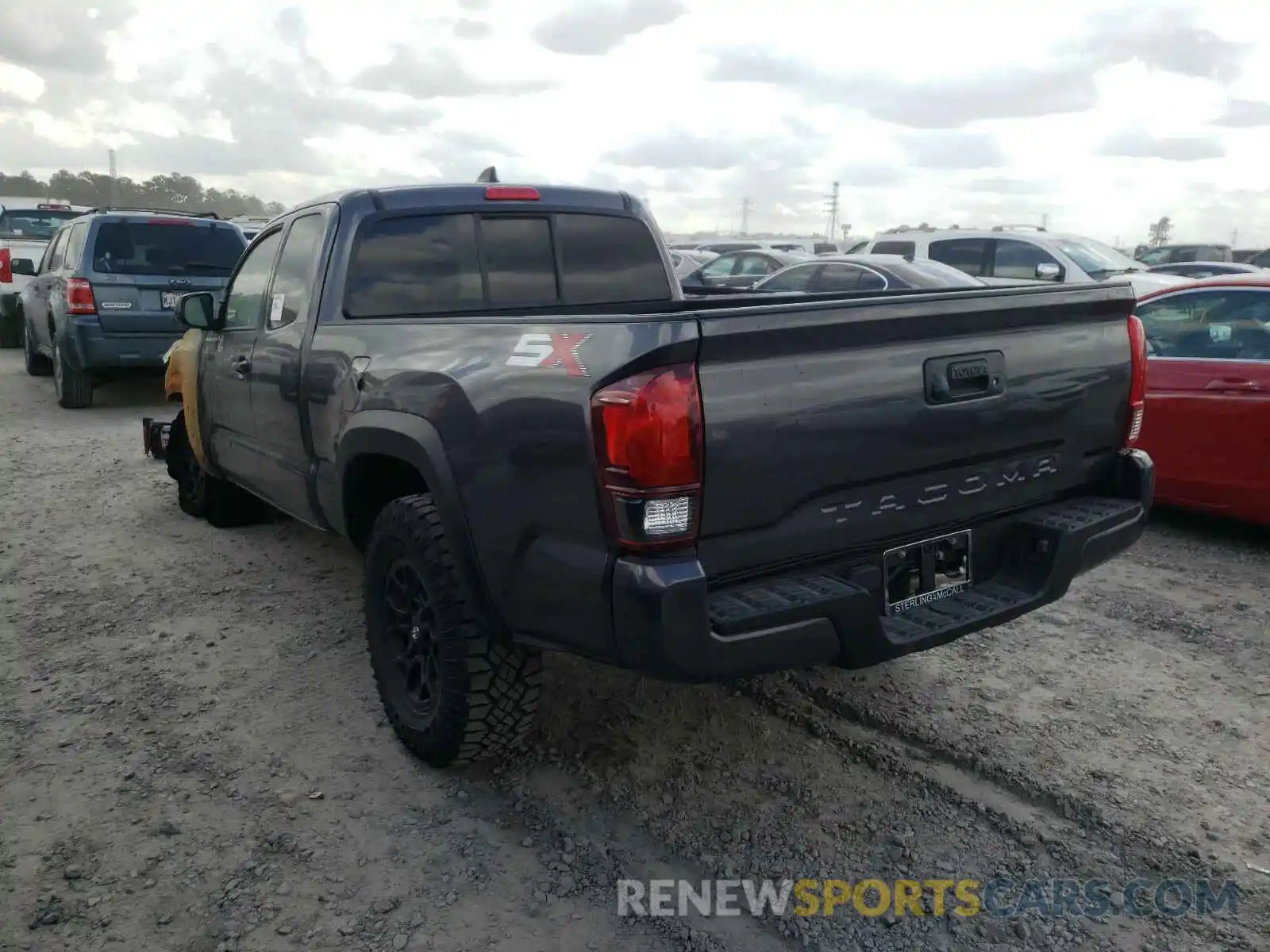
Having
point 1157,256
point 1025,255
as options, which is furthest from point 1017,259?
point 1157,256

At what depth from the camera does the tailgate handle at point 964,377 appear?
9.11 feet

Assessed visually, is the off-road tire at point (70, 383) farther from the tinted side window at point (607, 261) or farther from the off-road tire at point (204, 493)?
the tinted side window at point (607, 261)

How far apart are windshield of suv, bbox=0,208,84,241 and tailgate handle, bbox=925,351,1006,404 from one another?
1706cm

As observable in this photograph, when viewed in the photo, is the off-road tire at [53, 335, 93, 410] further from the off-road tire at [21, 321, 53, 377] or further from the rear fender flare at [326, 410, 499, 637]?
the rear fender flare at [326, 410, 499, 637]

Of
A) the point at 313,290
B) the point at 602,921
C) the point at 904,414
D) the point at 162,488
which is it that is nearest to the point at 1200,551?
the point at 904,414

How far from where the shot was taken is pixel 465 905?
2613 mm

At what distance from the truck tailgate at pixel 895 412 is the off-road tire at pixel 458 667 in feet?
2.77

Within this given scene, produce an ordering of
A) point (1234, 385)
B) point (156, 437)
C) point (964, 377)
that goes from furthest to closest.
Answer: point (156, 437) → point (1234, 385) → point (964, 377)

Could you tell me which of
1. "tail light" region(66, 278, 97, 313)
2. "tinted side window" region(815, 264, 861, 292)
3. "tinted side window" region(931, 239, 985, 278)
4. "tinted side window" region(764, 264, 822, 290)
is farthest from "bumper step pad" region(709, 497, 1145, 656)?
"tinted side window" region(931, 239, 985, 278)

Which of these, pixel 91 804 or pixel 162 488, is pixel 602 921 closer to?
pixel 91 804

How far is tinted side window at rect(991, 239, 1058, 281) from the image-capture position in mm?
12516

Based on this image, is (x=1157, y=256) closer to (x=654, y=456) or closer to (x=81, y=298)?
(x=81, y=298)

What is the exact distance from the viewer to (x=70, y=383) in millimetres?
9906

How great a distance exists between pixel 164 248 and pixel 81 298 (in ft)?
2.97
